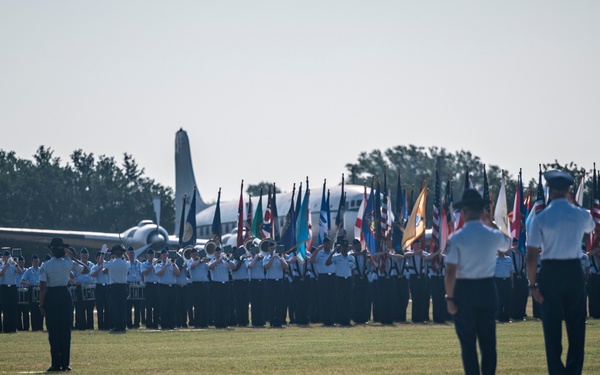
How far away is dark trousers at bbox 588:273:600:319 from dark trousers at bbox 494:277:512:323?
81.0 inches

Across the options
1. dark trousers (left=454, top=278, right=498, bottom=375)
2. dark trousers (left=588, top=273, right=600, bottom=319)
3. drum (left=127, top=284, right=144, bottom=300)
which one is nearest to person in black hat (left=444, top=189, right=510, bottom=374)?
dark trousers (left=454, top=278, right=498, bottom=375)

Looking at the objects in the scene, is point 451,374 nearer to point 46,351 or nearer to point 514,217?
point 46,351

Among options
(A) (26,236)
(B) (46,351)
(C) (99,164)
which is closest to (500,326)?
(B) (46,351)

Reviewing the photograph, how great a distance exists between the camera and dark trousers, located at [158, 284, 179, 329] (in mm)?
28844

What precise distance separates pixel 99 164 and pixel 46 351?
7646cm

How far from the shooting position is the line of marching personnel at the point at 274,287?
28297 mm

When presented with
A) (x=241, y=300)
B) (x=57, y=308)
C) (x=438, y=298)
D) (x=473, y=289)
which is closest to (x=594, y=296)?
(x=438, y=298)

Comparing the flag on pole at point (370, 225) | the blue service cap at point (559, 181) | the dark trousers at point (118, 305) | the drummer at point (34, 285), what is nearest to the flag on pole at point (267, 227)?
the flag on pole at point (370, 225)

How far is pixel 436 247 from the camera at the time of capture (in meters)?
28.7

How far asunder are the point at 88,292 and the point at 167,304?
2.22 m

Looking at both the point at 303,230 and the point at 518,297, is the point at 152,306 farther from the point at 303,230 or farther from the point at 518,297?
the point at 518,297

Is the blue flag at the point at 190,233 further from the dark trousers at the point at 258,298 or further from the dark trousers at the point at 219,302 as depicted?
the dark trousers at the point at 258,298

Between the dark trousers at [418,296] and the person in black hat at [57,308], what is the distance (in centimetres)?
1340

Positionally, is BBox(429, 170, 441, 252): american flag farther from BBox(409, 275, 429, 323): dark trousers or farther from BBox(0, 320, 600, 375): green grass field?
BBox(0, 320, 600, 375): green grass field
